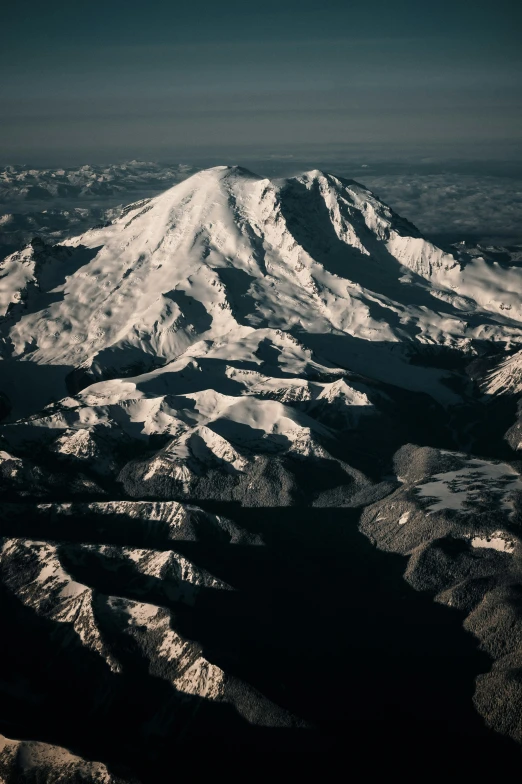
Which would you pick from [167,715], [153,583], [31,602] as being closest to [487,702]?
[167,715]

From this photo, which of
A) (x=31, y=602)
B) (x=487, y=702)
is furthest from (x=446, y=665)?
(x=31, y=602)

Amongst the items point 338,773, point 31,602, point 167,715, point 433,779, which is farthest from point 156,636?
point 433,779

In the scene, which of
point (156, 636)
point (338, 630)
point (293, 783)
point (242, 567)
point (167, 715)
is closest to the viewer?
point (293, 783)

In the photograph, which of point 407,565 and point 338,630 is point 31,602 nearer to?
point 338,630

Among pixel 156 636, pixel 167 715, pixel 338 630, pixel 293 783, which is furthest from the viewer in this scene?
pixel 338 630

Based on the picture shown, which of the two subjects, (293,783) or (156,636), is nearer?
(293,783)

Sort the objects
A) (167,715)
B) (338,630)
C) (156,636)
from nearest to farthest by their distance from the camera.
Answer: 1. (167,715)
2. (156,636)
3. (338,630)

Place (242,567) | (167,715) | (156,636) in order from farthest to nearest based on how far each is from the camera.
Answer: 1. (242,567)
2. (156,636)
3. (167,715)

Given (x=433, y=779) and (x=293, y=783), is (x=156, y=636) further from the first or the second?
(x=433, y=779)

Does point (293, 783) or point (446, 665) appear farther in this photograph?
point (446, 665)
